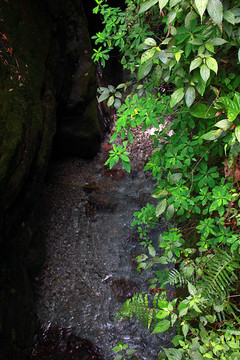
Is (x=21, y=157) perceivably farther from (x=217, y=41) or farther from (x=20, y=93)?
(x=217, y=41)

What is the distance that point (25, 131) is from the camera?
2.60m

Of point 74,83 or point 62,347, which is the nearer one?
point 62,347

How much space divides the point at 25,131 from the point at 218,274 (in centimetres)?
199

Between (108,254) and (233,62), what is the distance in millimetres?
2657

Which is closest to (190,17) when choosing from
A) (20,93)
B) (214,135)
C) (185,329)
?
(214,135)

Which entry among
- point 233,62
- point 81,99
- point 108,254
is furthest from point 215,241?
point 81,99

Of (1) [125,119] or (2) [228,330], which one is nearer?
(2) [228,330]

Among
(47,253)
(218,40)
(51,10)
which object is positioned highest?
(51,10)

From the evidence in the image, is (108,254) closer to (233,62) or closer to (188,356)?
(188,356)

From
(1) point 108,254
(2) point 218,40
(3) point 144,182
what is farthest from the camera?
(3) point 144,182

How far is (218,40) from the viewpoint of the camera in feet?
4.29

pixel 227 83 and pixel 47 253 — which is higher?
pixel 227 83

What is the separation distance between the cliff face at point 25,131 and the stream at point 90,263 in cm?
25

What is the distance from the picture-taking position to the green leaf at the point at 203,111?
5.15 ft
